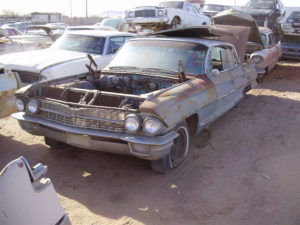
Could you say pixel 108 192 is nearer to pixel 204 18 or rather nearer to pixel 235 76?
pixel 235 76

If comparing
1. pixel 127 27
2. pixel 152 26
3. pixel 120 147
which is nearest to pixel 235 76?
pixel 120 147

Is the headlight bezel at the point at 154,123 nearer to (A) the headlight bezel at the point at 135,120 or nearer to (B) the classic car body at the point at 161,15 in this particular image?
(A) the headlight bezel at the point at 135,120

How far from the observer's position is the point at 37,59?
25.1 feet

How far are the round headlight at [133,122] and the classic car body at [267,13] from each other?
11198 mm

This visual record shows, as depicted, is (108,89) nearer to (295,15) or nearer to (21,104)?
(21,104)

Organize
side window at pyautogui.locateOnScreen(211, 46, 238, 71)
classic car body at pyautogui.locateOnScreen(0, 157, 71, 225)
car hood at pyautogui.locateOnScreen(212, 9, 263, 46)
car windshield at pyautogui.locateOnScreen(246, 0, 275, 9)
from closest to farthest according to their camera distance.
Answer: classic car body at pyautogui.locateOnScreen(0, 157, 71, 225)
side window at pyautogui.locateOnScreen(211, 46, 238, 71)
car hood at pyautogui.locateOnScreen(212, 9, 263, 46)
car windshield at pyautogui.locateOnScreen(246, 0, 275, 9)

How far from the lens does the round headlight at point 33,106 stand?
14.9 feet

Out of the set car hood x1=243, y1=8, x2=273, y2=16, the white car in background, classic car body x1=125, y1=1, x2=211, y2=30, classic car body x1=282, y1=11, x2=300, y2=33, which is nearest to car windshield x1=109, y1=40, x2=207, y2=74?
→ the white car in background

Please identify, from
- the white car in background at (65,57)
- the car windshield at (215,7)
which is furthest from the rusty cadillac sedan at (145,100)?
the car windshield at (215,7)

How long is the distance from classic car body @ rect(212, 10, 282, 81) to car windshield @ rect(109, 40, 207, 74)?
182 inches

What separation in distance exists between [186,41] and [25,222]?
413cm

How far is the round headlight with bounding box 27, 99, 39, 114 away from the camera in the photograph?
4.53 m

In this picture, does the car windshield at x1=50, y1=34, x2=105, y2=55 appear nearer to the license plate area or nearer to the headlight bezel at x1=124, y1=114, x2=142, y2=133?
the license plate area

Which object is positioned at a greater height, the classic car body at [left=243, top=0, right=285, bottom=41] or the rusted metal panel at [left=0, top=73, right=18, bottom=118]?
the classic car body at [left=243, top=0, right=285, bottom=41]
